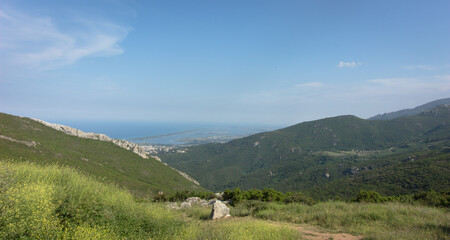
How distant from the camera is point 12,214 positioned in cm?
498

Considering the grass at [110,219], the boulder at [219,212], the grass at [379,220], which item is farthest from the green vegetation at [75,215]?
the boulder at [219,212]

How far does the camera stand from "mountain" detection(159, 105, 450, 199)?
61.6 m

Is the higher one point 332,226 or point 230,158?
point 332,226

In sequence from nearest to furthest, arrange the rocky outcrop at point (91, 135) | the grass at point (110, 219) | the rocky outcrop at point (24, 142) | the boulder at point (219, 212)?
the grass at point (110, 219) → the boulder at point (219, 212) → the rocky outcrop at point (24, 142) → the rocky outcrop at point (91, 135)

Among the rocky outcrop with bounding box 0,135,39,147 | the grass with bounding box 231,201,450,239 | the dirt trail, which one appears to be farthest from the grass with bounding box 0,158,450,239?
the rocky outcrop with bounding box 0,135,39,147

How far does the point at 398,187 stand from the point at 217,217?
2597 inches

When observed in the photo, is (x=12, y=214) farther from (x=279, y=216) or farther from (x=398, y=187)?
(x=398, y=187)

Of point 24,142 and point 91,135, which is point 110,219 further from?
point 91,135

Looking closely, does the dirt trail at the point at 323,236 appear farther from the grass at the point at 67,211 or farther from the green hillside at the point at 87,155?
the green hillside at the point at 87,155

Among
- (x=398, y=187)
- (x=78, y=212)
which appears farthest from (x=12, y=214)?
(x=398, y=187)

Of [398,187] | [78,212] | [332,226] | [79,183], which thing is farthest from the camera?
[398,187]

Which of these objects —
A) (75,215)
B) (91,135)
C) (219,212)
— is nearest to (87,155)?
(91,135)

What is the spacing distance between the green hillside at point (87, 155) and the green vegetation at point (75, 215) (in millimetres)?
37593

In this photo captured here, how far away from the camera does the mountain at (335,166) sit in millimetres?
61641
